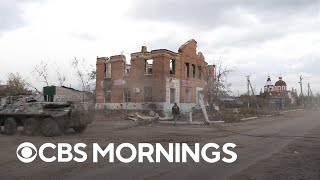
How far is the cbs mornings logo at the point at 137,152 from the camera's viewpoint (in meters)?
11.4

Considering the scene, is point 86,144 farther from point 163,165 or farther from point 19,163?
point 163,165

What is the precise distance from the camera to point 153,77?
3988cm

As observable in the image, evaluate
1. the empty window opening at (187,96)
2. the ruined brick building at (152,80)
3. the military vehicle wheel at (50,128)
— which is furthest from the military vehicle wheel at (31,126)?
the empty window opening at (187,96)

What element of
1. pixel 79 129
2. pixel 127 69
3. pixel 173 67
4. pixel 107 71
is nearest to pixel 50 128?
pixel 79 129

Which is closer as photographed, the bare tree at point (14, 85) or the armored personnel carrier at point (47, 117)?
the armored personnel carrier at point (47, 117)

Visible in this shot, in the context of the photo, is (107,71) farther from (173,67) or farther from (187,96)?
(187,96)

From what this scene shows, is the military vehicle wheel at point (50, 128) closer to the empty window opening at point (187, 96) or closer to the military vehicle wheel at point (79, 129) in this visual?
the military vehicle wheel at point (79, 129)

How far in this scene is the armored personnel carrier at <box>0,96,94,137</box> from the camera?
19672mm

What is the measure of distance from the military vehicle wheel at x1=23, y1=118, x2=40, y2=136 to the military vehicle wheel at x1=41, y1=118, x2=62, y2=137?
1.48 ft

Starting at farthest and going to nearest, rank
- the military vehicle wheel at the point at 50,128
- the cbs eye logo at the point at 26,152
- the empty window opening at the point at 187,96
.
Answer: the empty window opening at the point at 187,96 < the military vehicle wheel at the point at 50,128 < the cbs eye logo at the point at 26,152

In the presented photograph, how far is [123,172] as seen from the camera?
9.30 meters

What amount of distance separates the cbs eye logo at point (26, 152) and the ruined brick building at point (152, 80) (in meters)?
24.1

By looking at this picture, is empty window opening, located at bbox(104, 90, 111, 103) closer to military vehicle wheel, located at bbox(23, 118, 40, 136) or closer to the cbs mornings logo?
military vehicle wheel, located at bbox(23, 118, 40, 136)

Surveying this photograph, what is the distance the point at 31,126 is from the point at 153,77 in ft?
67.7
